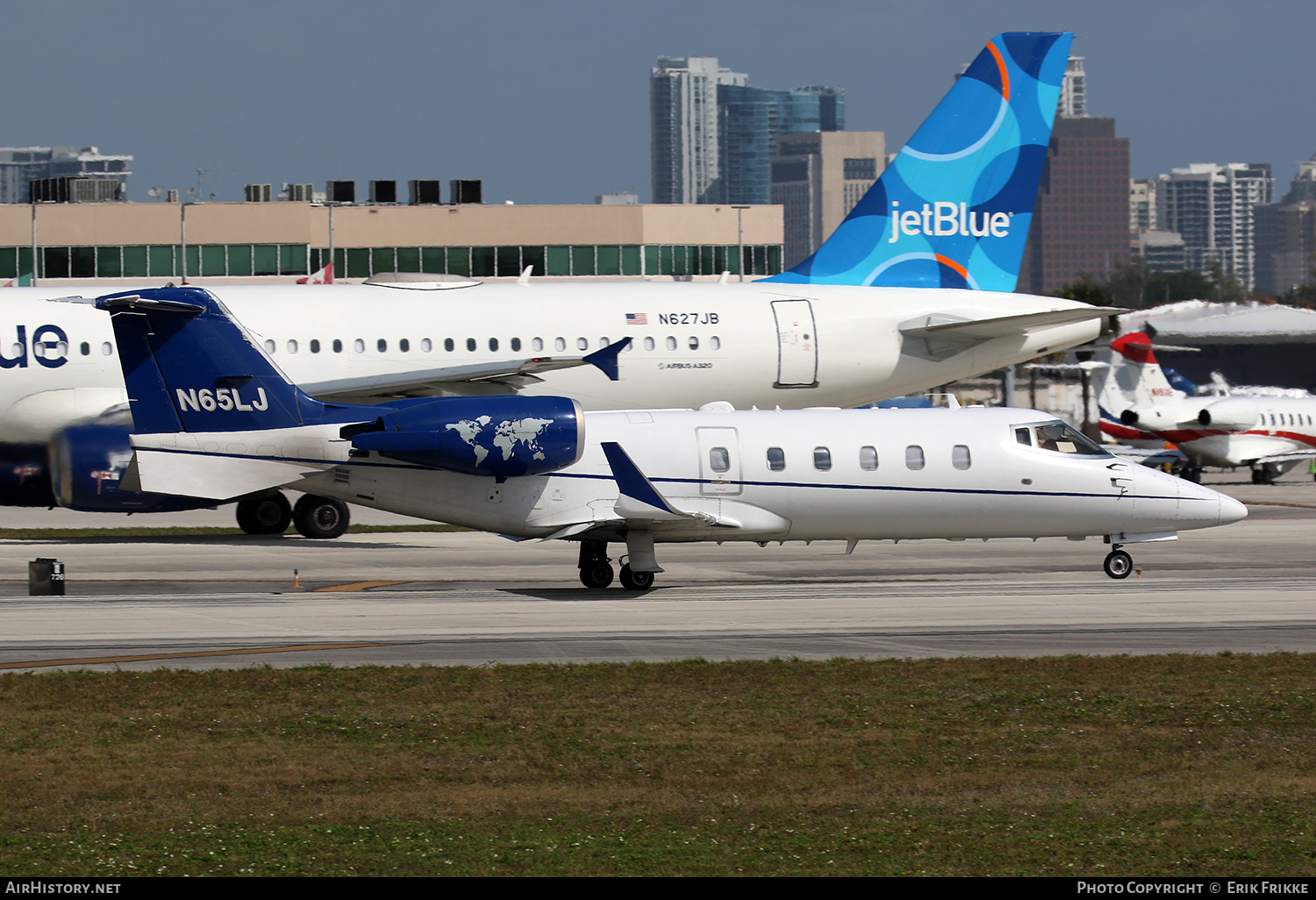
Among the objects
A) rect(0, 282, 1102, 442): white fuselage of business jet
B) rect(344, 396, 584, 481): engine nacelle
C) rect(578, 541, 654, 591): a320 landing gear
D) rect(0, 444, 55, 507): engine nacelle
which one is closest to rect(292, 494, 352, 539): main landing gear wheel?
rect(0, 282, 1102, 442): white fuselage of business jet

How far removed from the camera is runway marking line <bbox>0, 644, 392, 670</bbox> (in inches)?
698

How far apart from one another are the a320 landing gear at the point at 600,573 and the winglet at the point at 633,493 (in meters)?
1.10

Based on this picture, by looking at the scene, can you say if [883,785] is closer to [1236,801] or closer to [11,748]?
[1236,801]

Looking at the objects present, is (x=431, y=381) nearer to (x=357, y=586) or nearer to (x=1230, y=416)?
(x=357, y=586)

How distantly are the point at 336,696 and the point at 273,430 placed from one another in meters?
10.6

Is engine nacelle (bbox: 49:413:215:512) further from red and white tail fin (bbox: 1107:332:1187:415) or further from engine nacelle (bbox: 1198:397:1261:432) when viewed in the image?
engine nacelle (bbox: 1198:397:1261:432)

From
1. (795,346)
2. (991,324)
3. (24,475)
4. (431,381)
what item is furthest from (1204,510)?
(24,475)

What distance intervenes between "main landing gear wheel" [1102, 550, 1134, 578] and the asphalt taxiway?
0.81ft

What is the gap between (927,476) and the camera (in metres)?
25.1

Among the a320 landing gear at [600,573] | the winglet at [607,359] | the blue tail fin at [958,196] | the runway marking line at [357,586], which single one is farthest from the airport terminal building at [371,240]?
the a320 landing gear at [600,573]

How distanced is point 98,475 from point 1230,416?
4127 cm

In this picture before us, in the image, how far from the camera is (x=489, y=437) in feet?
78.3

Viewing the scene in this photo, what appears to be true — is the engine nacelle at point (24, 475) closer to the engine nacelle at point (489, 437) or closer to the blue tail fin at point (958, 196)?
the engine nacelle at point (489, 437)

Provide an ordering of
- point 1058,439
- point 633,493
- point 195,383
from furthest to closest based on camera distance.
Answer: point 1058,439
point 195,383
point 633,493
